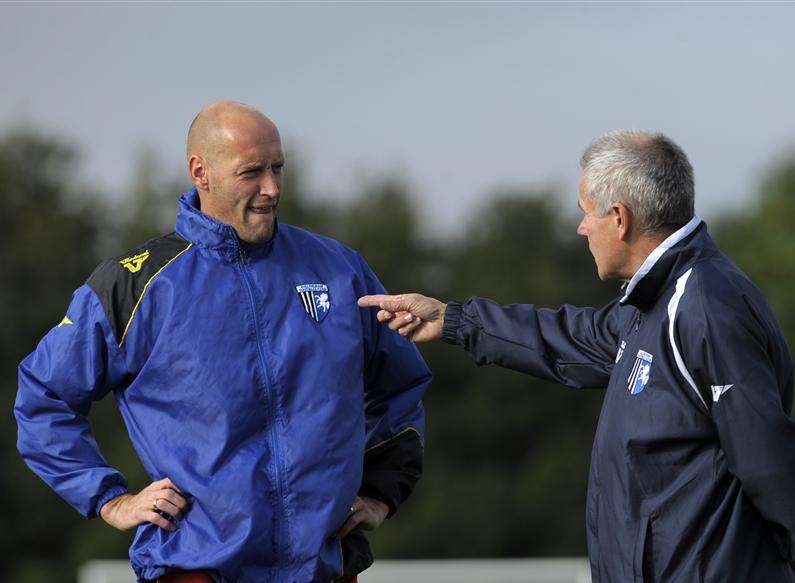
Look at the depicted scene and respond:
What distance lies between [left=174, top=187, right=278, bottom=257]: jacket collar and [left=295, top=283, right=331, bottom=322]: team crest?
0.18 metres

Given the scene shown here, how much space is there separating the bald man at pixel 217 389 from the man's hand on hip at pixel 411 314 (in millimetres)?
161

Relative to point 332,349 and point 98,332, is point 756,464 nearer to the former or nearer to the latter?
point 332,349

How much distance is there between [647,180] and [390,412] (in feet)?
3.99

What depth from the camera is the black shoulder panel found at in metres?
3.93

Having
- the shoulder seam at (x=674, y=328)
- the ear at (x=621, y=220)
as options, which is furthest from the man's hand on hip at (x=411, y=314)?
the shoulder seam at (x=674, y=328)

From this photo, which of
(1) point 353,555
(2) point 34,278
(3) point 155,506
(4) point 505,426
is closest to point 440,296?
(4) point 505,426

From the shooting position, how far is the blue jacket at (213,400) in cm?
390

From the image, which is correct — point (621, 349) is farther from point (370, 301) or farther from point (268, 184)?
point (268, 184)

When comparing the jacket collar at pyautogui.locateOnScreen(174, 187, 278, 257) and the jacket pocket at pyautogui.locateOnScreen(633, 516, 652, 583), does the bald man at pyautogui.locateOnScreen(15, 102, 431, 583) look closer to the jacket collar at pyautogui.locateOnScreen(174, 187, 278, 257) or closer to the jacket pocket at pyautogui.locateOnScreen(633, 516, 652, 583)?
the jacket collar at pyautogui.locateOnScreen(174, 187, 278, 257)

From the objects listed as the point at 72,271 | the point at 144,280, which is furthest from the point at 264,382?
the point at 72,271

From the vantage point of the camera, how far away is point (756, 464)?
11.6 ft

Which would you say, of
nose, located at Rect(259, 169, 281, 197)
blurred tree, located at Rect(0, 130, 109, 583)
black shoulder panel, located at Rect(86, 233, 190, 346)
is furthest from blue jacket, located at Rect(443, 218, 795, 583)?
blurred tree, located at Rect(0, 130, 109, 583)

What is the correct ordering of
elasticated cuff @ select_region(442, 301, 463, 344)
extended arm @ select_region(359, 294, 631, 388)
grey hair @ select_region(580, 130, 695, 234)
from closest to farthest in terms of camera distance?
grey hair @ select_region(580, 130, 695, 234) → extended arm @ select_region(359, 294, 631, 388) → elasticated cuff @ select_region(442, 301, 463, 344)

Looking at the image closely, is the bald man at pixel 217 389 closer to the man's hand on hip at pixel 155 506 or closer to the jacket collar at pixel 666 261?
the man's hand on hip at pixel 155 506
